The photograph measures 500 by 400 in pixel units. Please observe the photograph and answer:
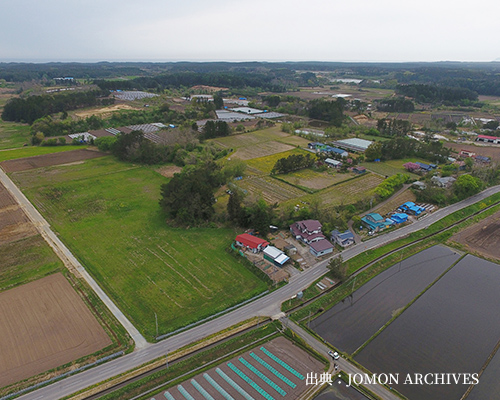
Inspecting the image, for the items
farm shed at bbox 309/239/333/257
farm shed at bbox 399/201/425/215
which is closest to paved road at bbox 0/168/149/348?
farm shed at bbox 309/239/333/257

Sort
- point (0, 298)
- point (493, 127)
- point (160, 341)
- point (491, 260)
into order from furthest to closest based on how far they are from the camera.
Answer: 1. point (493, 127)
2. point (491, 260)
3. point (0, 298)
4. point (160, 341)

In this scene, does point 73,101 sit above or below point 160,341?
above

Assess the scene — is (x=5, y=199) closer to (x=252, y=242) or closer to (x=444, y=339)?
(x=252, y=242)

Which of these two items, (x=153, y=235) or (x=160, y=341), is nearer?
(x=160, y=341)

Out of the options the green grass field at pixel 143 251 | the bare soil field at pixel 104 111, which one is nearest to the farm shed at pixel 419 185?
the green grass field at pixel 143 251

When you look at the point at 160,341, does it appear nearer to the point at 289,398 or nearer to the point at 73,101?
the point at 289,398

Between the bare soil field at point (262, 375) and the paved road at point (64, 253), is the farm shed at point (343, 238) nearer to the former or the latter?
the bare soil field at point (262, 375)

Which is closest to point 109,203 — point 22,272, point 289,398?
point 22,272

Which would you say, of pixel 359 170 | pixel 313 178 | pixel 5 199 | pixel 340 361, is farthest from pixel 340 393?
pixel 5 199
